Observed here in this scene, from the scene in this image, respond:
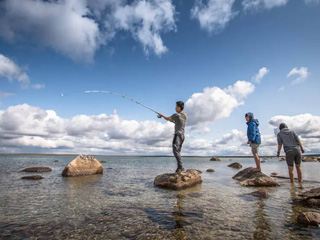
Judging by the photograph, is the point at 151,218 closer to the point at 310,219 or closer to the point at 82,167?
the point at 310,219

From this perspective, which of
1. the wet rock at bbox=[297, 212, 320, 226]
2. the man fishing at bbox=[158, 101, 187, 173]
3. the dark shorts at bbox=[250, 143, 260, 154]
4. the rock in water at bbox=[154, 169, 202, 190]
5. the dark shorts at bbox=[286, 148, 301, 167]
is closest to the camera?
the wet rock at bbox=[297, 212, 320, 226]

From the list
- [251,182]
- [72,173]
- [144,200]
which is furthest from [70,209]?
[72,173]

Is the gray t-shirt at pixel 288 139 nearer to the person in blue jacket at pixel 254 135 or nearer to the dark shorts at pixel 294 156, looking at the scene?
the dark shorts at pixel 294 156

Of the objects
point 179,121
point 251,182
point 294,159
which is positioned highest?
point 179,121

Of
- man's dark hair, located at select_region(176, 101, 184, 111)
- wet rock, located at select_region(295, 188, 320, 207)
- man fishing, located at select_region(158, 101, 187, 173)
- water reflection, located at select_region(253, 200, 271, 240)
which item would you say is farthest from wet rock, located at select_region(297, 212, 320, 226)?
man's dark hair, located at select_region(176, 101, 184, 111)

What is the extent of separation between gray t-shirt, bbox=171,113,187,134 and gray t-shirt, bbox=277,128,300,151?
19.8ft

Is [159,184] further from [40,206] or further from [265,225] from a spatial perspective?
[265,225]

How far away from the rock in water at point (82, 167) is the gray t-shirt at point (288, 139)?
556 inches

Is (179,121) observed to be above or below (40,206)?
above

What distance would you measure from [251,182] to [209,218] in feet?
21.9

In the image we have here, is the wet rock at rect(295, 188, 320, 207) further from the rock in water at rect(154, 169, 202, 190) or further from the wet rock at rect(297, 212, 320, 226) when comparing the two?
the rock in water at rect(154, 169, 202, 190)

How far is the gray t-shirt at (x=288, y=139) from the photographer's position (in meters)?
10.4

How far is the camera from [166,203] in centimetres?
601

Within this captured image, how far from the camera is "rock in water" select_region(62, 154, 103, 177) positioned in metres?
14.1
